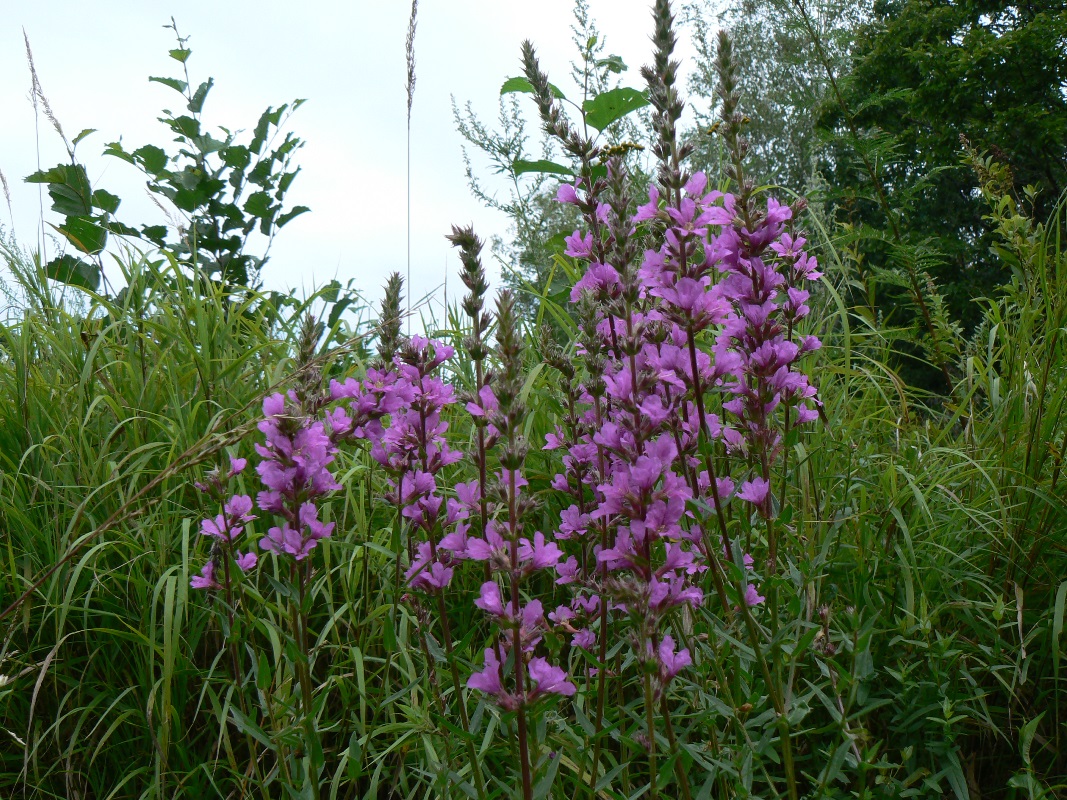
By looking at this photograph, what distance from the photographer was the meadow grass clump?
153 cm

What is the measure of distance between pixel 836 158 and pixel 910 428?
1665 centimetres

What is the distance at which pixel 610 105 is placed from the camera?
4.07 metres

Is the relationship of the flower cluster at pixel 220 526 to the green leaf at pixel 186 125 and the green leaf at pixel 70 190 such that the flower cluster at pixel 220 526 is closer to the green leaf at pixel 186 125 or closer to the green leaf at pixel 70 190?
the green leaf at pixel 70 190

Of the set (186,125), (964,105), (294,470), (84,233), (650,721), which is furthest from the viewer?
(964,105)

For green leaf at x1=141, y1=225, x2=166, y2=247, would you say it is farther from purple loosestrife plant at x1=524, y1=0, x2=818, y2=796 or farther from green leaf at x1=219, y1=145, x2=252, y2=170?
purple loosestrife plant at x1=524, y1=0, x2=818, y2=796

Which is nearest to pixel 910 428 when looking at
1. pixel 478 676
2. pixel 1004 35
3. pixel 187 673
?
pixel 478 676

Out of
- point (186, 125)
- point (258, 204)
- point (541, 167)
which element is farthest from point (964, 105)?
point (186, 125)

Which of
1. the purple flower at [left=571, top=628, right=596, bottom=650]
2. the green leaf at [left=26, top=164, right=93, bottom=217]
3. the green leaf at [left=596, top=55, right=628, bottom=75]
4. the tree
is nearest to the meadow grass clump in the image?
the purple flower at [left=571, top=628, right=596, bottom=650]

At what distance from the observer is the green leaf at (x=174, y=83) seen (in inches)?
156

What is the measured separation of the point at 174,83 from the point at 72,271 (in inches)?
41.4

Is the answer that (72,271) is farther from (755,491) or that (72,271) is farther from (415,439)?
(755,491)

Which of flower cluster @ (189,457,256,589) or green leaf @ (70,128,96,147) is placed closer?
flower cluster @ (189,457,256,589)

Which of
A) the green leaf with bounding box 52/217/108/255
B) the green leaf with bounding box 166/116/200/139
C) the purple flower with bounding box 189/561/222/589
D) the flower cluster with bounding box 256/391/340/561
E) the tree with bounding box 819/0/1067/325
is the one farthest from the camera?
the tree with bounding box 819/0/1067/325

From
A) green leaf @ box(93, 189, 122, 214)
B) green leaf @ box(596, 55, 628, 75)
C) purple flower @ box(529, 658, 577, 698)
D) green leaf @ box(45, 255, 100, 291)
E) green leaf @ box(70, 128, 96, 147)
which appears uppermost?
green leaf @ box(596, 55, 628, 75)
